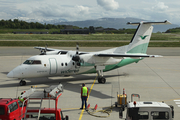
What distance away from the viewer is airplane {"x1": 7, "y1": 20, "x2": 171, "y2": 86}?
19094mm

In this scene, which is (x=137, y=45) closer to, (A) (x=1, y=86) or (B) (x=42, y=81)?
(B) (x=42, y=81)

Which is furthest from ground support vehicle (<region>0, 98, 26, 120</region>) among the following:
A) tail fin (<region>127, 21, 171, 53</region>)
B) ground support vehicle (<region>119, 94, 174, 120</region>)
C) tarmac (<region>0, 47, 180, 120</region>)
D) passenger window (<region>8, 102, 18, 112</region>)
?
tail fin (<region>127, 21, 171, 53</region>)

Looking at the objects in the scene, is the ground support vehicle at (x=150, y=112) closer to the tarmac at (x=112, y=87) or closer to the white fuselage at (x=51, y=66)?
the tarmac at (x=112, y=87)

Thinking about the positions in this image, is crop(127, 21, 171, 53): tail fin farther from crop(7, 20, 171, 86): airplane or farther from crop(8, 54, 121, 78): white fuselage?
crop(8, 54, 121, 78): white fuselage

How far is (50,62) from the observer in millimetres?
19625

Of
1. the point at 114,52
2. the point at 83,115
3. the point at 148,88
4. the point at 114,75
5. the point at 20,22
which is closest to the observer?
the point at 83,115

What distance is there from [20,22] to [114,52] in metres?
169

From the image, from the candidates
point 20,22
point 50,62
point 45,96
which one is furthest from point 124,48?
point 20,22

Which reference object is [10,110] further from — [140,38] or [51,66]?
[140,38]

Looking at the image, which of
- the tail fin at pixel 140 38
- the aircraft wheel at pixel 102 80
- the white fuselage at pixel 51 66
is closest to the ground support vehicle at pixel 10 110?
the white fuselage at pixel 51 66

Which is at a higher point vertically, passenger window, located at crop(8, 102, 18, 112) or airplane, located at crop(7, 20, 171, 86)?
airplane, located at crop(7, 20, 171, 86)

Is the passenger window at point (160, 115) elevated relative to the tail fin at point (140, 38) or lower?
lower

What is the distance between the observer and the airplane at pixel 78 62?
19094mm

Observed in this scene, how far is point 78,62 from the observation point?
67.6ft
